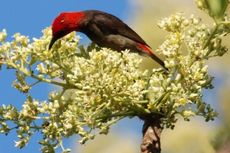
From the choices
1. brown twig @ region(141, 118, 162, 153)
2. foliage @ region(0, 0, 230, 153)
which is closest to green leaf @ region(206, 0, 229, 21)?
foliage @ region(0, 0, 230, 153)

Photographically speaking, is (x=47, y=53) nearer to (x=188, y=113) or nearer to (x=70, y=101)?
(x=70, y=101)

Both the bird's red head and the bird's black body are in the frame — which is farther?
the bird's black body

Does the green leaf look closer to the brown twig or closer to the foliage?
the foliage

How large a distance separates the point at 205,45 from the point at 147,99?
0.37 m

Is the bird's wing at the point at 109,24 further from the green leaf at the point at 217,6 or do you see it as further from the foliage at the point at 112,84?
the green leaf at the point at 217,6

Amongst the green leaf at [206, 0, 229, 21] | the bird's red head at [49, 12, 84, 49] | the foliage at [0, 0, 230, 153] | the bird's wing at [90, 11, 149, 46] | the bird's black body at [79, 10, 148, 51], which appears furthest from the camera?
the bird's wing at [90, 11, 149, 46]

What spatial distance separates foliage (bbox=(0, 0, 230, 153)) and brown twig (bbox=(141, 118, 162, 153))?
1.2 inches

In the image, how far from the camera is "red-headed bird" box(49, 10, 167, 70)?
573 cm

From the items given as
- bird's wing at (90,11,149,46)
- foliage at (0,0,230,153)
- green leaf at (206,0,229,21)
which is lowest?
green leaf at (206,0,229,21)

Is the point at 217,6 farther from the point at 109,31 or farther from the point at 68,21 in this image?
→ the point at 109,31

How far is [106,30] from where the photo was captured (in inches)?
248

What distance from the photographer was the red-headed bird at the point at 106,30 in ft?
18.8

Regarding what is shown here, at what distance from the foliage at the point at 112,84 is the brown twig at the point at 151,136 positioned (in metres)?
0.03

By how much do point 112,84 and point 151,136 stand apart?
31cm
